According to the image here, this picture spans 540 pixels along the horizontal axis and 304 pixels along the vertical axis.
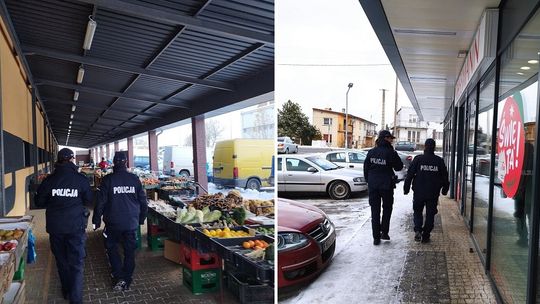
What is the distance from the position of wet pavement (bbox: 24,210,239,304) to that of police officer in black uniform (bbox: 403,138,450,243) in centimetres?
239

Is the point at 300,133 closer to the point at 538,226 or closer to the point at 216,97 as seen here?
the point at 538,226

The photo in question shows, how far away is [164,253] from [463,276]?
324 centimetres

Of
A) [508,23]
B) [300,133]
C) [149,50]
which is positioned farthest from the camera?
[149,50]

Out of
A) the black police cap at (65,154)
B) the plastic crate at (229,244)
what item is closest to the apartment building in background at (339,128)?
the plastic crate at (229,244)

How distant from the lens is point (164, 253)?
16.6ft

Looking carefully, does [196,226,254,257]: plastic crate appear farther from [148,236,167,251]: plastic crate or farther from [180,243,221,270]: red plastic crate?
[148,236,167,251]: plastic crate

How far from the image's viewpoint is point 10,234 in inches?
122

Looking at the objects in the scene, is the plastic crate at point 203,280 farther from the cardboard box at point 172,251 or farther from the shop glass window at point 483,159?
the shop glass window at point 483,159

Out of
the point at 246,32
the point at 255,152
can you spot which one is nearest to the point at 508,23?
the point at 246,32

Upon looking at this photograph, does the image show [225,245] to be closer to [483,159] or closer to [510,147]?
[510,147]

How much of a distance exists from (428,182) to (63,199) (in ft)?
12.1

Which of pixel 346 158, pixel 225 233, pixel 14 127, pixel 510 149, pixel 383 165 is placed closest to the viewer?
pixel 510 149

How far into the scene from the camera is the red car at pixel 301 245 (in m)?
3.33

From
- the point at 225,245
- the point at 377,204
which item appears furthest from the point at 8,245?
the point at 377,204
